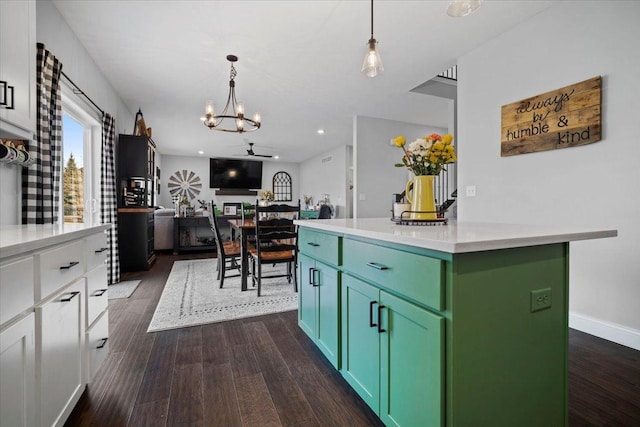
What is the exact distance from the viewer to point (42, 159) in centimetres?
199

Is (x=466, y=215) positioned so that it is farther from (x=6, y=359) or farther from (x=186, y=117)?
(x=186, y=117)

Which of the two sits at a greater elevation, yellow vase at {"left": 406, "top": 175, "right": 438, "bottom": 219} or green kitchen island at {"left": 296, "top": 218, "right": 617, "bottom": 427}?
yellow vase at {"left": 406, "top": 175, "right": 438, "bottom": 219}

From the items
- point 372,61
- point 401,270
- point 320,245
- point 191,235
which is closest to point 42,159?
point 320,245

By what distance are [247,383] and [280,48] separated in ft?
9.41

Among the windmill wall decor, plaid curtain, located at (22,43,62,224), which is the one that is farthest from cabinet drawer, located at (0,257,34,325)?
the windmill wall decor

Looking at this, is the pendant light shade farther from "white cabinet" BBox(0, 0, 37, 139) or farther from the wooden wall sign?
"white cabinet" BBox(0, 0, 37, 139)

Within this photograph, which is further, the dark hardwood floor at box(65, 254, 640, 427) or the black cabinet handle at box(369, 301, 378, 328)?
the dark hardwood floor at box(65, 254, 640, 427)

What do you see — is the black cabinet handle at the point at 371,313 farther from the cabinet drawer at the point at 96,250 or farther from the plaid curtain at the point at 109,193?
the plaid curtain at the point at 109,193

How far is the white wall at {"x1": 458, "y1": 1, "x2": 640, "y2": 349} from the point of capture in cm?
192

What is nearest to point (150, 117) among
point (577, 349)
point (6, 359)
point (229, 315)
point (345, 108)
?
point (345, 108)

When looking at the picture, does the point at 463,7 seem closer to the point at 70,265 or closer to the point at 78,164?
the point at 70,265

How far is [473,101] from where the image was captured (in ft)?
9.75

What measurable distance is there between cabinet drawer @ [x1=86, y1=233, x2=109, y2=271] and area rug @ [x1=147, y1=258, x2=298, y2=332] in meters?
1.00

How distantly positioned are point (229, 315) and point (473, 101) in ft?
10.5
